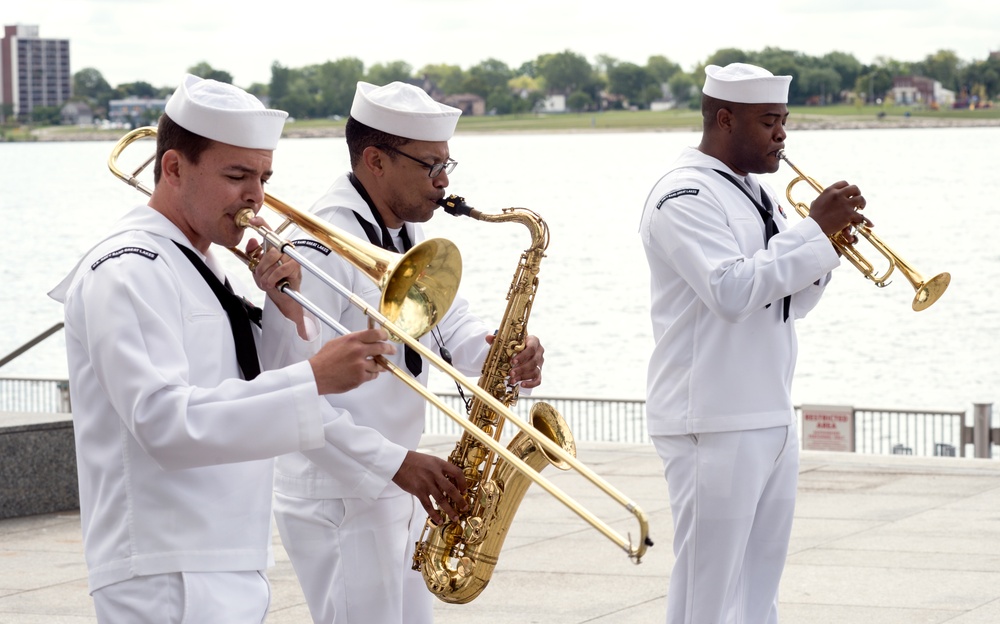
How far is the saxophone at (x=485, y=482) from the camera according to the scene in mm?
4566

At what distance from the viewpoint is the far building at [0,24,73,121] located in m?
80.5

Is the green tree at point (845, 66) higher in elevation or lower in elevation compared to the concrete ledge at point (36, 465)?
higher

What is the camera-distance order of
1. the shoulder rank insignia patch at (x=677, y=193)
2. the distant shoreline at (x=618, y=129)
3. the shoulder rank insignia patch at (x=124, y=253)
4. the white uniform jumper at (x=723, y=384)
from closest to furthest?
the shoulder rank insignia patch at (x=124, y=253), the white uniform jumper at (x=723, y=384), the shoulder rank insignia patch at (x=677, y=193), the distant shoreline at (x=618, y=129)

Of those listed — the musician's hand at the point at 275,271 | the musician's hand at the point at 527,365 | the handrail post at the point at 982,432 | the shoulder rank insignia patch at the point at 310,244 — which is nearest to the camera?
the musician's hand at the point at 275,271

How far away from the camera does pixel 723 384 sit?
5023 millimetres

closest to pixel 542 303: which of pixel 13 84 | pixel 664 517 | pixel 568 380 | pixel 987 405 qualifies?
pixel 568 380

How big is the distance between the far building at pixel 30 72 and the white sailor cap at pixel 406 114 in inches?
2931

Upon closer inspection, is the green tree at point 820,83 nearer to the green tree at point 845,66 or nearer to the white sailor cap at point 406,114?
the green tree at point 845,66

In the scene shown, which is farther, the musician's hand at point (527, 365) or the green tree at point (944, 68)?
the green tree at point (944, 68)

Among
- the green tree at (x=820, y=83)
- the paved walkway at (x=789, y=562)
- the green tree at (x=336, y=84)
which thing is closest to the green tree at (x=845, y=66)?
the green tree at (x=820, y=83)

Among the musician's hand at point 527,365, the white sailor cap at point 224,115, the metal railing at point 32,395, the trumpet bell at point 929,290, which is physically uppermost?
the white sailor cap at point 224,115

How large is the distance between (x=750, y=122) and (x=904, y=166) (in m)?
89.2

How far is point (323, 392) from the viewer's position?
343cm

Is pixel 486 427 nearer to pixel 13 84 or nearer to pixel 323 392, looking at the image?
pixel 323 392
